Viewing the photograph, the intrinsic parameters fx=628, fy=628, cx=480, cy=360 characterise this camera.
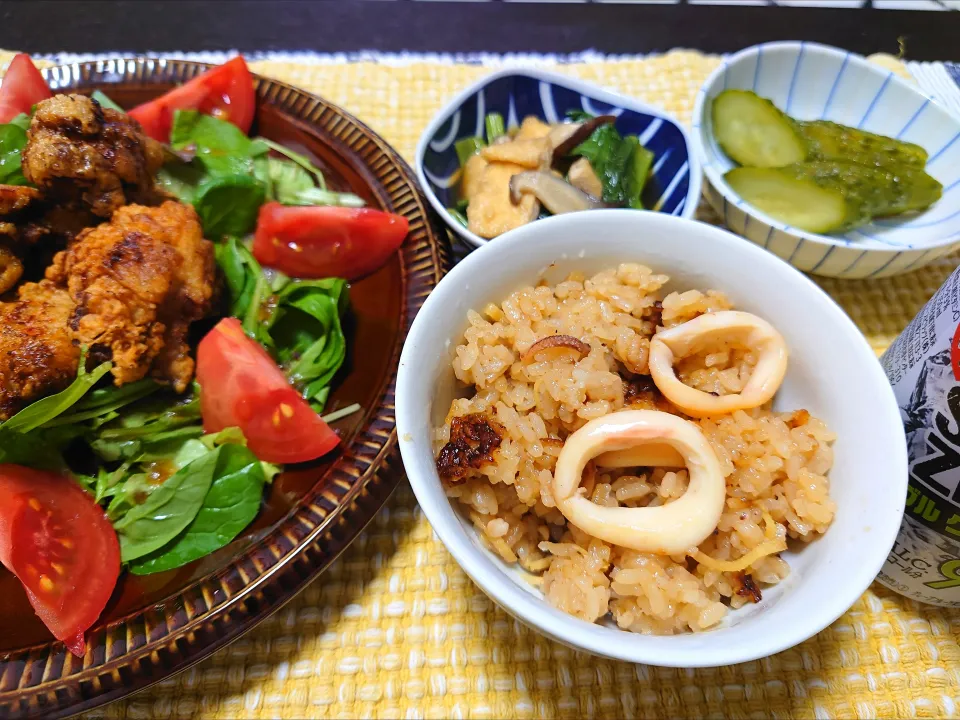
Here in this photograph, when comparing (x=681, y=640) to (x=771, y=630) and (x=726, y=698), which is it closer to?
(x=771, y=630)

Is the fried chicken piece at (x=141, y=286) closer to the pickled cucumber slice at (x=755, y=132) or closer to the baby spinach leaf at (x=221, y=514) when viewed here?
the baby spinach leaf at (x=221, y=514)

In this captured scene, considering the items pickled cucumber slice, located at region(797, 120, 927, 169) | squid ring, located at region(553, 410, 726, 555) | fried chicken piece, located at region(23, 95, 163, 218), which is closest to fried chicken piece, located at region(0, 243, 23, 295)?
Answer: fried chicken piece, located at region(23, 95, 163, 218)

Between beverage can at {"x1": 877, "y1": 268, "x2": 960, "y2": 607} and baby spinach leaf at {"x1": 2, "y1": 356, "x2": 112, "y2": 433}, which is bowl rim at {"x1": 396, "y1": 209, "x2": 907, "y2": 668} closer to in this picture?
beverage can at {"x1": 877, "y1": 268, "x2": 960, "y2": 607}

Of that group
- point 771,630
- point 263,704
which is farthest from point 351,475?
point 771,630

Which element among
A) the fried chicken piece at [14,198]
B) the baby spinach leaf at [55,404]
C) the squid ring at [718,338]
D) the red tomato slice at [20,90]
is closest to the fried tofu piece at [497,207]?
the squid ring at [718,338]

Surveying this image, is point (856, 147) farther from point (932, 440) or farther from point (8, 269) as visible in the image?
A: point (8, 269)
